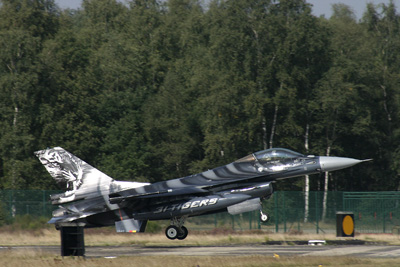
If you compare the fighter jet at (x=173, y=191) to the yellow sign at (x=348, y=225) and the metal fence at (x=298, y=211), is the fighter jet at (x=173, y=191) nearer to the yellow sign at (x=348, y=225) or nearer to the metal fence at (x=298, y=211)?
the yellow sign at (x=348, y=225)

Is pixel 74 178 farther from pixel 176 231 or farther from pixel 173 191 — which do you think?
pixel 176 231

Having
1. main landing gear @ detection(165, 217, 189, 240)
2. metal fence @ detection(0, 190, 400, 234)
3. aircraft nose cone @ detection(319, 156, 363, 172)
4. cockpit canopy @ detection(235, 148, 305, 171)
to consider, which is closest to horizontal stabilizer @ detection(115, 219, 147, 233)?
main landing gear @ detection(165, 217, 189, 240)

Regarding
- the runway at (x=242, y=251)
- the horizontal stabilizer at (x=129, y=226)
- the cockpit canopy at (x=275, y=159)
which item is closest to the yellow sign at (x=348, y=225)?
the runway at (x=242, y=251)

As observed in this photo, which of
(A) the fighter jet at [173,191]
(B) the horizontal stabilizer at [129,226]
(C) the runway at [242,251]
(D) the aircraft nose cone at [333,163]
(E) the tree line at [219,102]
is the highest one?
(E) the tree line at [219,102]

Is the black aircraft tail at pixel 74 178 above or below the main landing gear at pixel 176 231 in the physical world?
above

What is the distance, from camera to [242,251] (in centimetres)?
2503

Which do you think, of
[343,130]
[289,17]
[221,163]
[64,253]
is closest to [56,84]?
[221,163]

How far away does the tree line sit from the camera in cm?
4472

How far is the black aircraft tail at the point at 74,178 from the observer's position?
1056 inches

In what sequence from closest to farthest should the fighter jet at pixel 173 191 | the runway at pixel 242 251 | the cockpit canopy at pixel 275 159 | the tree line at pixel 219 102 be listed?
the runway at pixel 242 251
the fighter jet at pixel 173 191
the cockpit canopy at pixel 275 159
the tree line at pixel 219 102

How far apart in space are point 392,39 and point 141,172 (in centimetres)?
2371

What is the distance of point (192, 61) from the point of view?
5634 cm

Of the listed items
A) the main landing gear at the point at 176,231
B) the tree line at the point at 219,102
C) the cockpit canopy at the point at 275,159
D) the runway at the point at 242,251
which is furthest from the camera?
the tree line at the point at 219,102

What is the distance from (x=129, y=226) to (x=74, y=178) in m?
3.18
